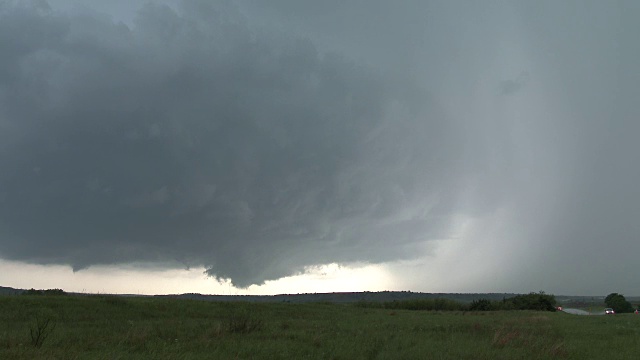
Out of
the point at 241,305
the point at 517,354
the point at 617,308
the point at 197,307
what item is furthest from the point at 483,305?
the point at 517,354

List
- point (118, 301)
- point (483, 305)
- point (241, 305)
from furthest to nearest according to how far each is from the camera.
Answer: point (483, 305)
point (241, 305)
point (118, 301)

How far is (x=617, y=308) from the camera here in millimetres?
130750

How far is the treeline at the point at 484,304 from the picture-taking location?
106 meters

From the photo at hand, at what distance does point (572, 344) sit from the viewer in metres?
26.6

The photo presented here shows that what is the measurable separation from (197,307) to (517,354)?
4127 cm

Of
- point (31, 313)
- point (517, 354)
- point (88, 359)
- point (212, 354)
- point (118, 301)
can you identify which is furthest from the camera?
point (118, 301)

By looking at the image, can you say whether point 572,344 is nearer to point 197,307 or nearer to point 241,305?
point 197,307

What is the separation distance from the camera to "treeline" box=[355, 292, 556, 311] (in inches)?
4158

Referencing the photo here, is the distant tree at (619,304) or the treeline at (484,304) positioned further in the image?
the distant tree at (619,304)

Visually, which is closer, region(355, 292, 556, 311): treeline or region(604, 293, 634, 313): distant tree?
region(355, 292, 556, 311): treeline

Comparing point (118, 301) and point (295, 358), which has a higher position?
point (118, 301)

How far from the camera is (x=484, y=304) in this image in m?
106

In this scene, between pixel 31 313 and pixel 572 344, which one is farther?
pixel 31 313

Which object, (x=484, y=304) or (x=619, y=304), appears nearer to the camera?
(x=484, y=304)
